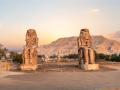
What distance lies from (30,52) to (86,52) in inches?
194

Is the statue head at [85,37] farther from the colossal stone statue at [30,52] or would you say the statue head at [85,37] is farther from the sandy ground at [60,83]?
the sandy ground at [60,83]

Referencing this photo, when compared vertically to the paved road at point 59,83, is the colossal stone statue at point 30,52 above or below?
above

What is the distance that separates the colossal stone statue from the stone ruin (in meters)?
4.09

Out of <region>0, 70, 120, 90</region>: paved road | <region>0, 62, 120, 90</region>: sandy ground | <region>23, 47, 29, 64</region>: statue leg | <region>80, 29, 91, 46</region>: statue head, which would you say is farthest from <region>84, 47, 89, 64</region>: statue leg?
<region>0, 70, 120, 90</region>: paved road

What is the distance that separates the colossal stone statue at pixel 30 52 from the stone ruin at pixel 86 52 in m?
4.09

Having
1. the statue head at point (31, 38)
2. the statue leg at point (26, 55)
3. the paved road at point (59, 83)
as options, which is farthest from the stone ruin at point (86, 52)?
the paved road at point (59, 83)

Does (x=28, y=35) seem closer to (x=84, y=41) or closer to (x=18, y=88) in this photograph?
(x=84, y=41)

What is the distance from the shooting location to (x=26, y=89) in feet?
48.1

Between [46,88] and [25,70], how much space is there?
1413 centimetres

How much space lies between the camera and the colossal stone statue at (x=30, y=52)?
2974cm

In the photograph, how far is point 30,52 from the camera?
3017 centimetres

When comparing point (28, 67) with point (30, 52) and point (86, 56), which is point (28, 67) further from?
point (86, 56)

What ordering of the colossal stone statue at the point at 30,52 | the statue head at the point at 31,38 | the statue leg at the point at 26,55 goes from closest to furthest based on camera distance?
the colossal stone statue at the point at 30,52
the statue leg at the point at 26,55
the statue head at the point at 31,38

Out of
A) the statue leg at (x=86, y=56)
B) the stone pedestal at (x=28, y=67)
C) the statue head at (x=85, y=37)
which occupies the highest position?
the statue head at (x=85, y=37)
